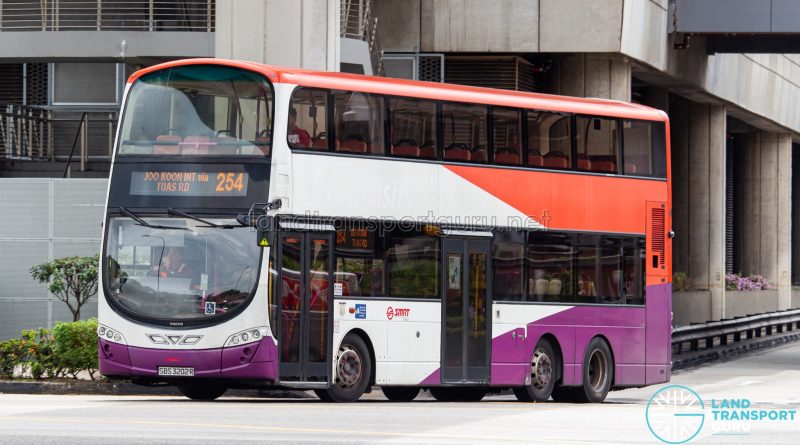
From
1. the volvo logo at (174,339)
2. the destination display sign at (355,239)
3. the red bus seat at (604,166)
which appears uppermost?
the red bus seat at (604,166)

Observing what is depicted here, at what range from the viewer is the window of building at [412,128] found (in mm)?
19812

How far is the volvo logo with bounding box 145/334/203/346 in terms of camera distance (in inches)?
709

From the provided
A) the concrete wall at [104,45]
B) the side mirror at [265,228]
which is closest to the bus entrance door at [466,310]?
the side mirror at [265,228]

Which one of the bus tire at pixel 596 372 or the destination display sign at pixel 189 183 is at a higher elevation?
the destination display sign at pixel 189 183

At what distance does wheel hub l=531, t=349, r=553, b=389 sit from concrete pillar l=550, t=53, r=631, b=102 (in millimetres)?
16473

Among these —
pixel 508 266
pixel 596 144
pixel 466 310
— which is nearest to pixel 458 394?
pixel 508 266

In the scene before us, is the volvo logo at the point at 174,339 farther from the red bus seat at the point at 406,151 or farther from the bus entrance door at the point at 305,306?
the red bus seat at the point at 406,151

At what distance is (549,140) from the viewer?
21.9m

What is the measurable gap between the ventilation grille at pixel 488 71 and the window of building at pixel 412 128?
706 inches

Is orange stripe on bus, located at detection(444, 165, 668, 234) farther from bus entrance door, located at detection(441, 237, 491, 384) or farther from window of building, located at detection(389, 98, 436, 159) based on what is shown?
bus entrance door, located at detection(441, 237, 491, 384)

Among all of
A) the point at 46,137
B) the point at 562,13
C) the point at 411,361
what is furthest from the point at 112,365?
the point at 562,13

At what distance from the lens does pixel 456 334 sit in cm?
2067

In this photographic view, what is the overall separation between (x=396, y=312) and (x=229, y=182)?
3031 millimetres

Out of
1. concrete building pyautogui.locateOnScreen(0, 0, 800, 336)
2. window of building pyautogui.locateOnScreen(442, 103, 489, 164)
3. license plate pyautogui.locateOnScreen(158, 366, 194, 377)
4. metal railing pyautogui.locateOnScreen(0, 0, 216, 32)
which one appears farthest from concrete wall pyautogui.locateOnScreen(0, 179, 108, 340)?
license plate pyautogui.locateOnScreen(158, 366, 194, 377)
